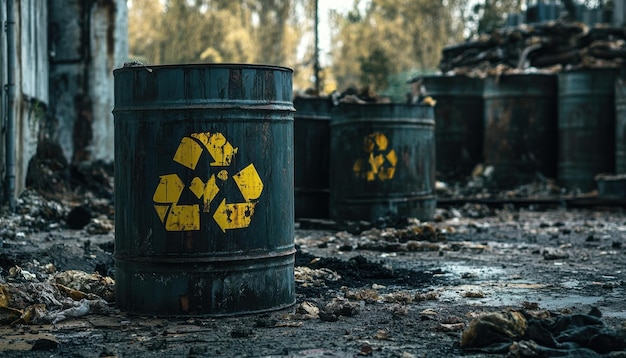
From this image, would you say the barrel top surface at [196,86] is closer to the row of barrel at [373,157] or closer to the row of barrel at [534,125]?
the row of barrel at [373,157]

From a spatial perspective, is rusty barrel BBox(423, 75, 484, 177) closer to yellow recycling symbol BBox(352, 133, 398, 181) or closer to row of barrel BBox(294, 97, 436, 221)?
row of barrel BBox(294, 97, 436, 221)

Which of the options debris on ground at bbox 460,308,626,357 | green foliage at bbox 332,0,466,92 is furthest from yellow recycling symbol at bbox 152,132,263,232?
green foliage at bbox 332,0,466,92

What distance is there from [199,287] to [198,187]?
20.6 inches

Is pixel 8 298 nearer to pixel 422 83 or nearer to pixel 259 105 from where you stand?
pixel 259 105

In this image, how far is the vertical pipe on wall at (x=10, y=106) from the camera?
11.0 m

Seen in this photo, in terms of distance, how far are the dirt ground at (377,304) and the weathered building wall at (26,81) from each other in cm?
211

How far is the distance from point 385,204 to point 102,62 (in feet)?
21.2

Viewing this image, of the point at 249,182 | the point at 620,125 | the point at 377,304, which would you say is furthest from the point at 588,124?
the point at 249,182

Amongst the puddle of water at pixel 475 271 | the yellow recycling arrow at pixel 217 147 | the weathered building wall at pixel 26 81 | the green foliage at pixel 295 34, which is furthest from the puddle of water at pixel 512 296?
the green foliage at pixel 295 34

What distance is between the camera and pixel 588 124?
53.6ft

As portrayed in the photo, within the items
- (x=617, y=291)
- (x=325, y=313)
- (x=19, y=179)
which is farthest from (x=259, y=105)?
(x=19, y=179)

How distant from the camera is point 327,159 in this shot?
461 inches

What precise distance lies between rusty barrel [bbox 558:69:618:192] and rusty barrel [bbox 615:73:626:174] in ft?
1.35

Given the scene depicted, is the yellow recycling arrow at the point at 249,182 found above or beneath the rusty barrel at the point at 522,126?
beneath
